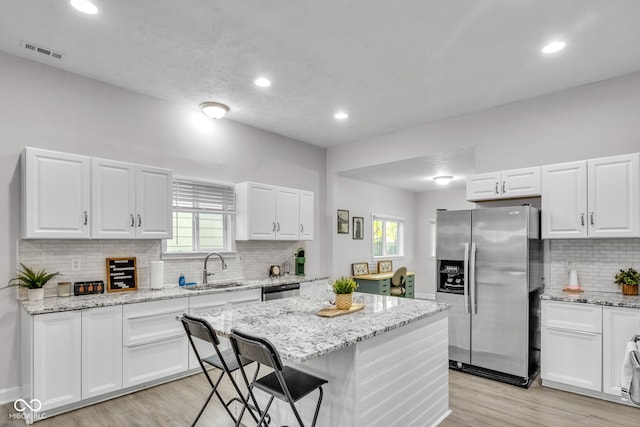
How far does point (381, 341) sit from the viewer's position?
7.32ft

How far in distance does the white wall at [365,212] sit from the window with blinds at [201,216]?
80.0 inches

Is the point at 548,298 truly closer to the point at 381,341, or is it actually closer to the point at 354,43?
the point at 381,341

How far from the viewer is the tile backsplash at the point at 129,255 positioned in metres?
3.38

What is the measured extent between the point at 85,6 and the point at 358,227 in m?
5.41

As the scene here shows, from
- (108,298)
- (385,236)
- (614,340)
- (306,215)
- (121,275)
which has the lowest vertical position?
(614,340)

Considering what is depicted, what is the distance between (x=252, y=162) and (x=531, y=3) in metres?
3.74

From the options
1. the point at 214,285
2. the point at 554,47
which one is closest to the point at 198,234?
the point at 214,285

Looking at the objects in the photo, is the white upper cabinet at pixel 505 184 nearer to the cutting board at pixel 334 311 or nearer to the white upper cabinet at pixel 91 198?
the cutting board at pixel 334 311

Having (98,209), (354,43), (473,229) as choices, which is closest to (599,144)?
(473,229)

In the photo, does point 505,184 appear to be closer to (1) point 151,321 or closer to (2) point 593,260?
(2) point 593,260

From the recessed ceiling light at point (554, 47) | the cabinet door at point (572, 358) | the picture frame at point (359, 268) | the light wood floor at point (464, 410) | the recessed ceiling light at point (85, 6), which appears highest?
the recessed ceiling light at point (85, 6)

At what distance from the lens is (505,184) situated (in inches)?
161

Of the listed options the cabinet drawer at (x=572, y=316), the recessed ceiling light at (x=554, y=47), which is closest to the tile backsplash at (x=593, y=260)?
the cabinet drawer at (x=572, y=316)

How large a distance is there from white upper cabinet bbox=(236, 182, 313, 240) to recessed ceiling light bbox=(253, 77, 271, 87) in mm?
1399
